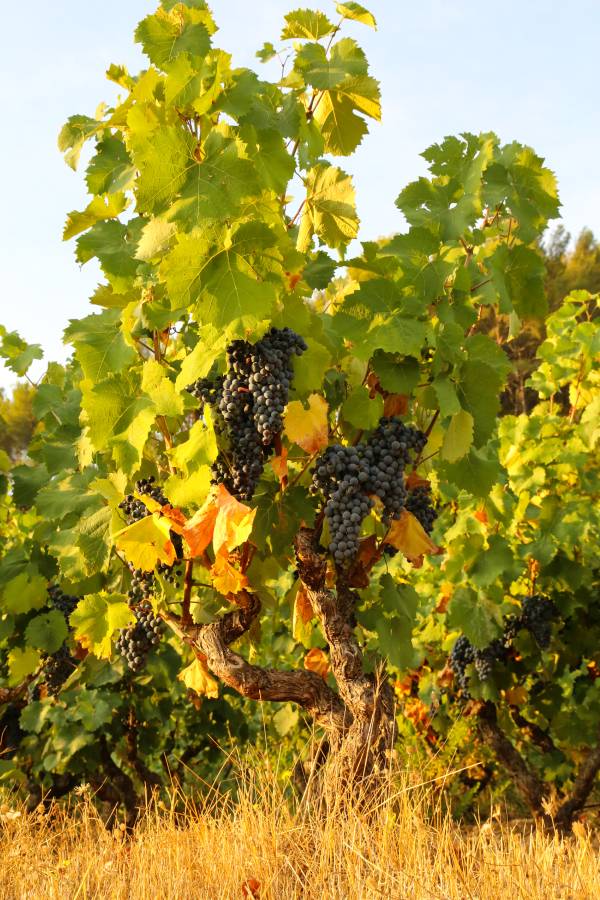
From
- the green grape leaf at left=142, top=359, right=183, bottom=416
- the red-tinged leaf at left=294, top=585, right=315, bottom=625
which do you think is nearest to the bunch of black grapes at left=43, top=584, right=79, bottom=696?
the red-tinged leaf at left=294, top=585, right=315, bottom=625

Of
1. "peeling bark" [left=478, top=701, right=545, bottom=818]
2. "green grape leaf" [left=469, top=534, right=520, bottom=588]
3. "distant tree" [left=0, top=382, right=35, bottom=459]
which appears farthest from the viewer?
"distant tree" [left=0, top=382, right=35, bottom=459]

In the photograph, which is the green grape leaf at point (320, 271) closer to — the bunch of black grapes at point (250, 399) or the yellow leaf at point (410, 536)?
the bunch of black grapes at point (250, 399)

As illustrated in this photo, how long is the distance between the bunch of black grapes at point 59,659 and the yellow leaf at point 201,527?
233 cm

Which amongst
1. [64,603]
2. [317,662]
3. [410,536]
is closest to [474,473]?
[410,536]

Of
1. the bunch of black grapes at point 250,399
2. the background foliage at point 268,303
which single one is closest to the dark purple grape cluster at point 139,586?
the background foliage at point 268,303

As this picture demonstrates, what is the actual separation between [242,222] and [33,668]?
307 centimetres

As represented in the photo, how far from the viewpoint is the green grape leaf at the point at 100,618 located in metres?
3.30

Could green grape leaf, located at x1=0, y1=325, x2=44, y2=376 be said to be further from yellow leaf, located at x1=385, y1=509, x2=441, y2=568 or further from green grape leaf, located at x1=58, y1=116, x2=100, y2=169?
yellow leaf, located at x1=385, y1=509, x2=441, y2=568

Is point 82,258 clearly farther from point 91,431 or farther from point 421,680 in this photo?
point 421,680

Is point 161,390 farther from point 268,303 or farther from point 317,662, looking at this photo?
point 317,662

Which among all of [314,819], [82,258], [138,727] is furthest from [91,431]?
[138,727]

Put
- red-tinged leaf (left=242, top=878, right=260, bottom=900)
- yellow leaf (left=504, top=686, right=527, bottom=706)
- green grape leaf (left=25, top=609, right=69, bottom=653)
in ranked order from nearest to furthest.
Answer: red-tinged leaf (left=242, top=878, right=260, bottom=900), green grape leaf (left=25, top=609, right=69, bottom=653), yellow leaf (left=504, top=686, right=527, bottom=706)

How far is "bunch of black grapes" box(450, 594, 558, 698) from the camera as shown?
5.24 meters

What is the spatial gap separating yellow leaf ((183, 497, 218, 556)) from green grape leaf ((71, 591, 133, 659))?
0.75m
